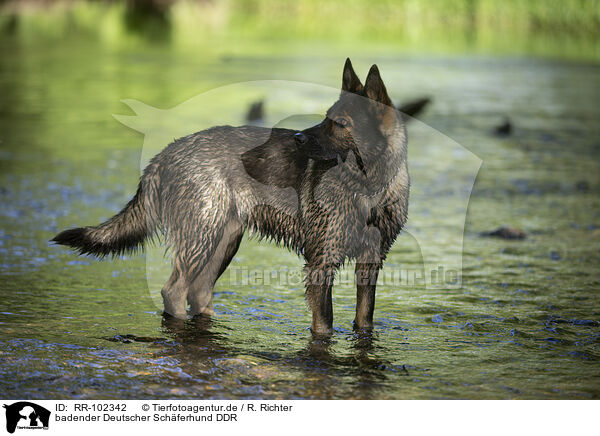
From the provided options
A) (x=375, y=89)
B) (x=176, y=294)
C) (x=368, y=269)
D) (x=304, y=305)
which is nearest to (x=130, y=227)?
(x=176, y=294)

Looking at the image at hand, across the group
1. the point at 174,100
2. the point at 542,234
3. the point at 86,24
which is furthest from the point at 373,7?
the point at 542,234

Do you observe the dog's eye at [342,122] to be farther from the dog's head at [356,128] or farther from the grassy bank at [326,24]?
the grassy bank at [326,24]

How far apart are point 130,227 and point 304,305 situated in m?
1.68

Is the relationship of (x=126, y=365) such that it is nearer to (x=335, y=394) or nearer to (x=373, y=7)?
(x=335, y=394)

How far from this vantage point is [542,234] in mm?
10484

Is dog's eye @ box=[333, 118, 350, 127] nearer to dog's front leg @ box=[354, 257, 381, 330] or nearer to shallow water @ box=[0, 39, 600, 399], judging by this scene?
dog's front leg @ box=[354, 257, 381, 330]

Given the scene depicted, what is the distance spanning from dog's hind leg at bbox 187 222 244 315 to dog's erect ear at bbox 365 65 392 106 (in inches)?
56.8

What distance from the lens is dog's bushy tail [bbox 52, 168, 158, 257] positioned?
6746mm

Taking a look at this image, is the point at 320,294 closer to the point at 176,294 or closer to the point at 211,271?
the point at 211,271

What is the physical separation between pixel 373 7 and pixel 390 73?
2095 cm

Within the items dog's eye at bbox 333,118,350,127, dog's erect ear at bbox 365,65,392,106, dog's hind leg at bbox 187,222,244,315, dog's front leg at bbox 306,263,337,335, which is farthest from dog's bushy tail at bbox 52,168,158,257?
dog's erect ear at bbox 365,65,392,106

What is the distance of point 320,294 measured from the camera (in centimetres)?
657

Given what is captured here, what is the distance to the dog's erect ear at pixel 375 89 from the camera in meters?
6.15
